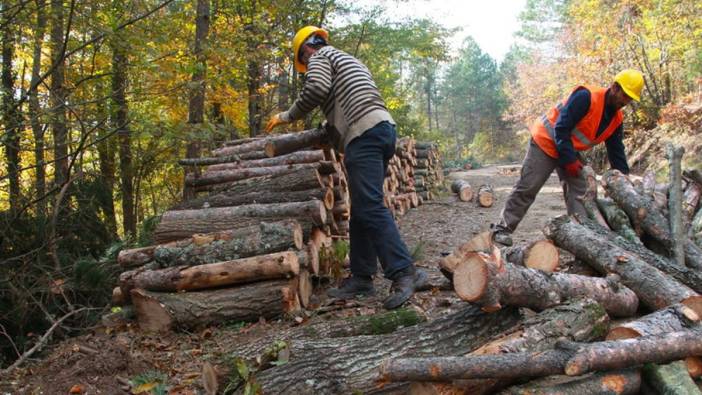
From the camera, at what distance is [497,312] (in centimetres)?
271

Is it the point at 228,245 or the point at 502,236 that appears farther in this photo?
the point at 502,236

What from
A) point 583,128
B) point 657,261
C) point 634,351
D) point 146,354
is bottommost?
point 146,354

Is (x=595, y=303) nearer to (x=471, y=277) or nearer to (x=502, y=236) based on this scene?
(x=471, y=277)

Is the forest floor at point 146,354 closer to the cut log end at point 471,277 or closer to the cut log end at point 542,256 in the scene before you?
the cut log end at point 542,256

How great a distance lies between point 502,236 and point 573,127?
4.36ft

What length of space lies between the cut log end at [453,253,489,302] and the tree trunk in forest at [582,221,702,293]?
1.98 meters

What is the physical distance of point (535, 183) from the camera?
522cm

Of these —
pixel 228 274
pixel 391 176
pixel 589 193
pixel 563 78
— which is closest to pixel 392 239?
pixel 228 274

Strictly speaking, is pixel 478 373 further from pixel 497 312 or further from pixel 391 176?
pixel 391 176

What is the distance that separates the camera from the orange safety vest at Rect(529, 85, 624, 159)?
467 centimetres

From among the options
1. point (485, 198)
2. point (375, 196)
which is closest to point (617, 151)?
point (375, 196)

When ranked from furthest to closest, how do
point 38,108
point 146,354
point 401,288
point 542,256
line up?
point 38,108 < point 542,256 < point 401,288 < point 146,354

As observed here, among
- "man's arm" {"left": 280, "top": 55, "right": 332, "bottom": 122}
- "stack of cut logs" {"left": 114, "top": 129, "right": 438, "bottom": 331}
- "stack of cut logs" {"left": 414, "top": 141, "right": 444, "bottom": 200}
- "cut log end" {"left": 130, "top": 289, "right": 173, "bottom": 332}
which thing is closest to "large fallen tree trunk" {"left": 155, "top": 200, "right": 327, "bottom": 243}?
"stack of cut logs" {"left": 114, "top": 129, "right": 438, "bottom": 331}

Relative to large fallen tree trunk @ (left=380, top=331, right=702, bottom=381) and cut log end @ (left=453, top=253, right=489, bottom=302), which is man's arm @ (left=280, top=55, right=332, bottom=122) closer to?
cut log end @ (left=453, top=253, right=489, bottom=302)
